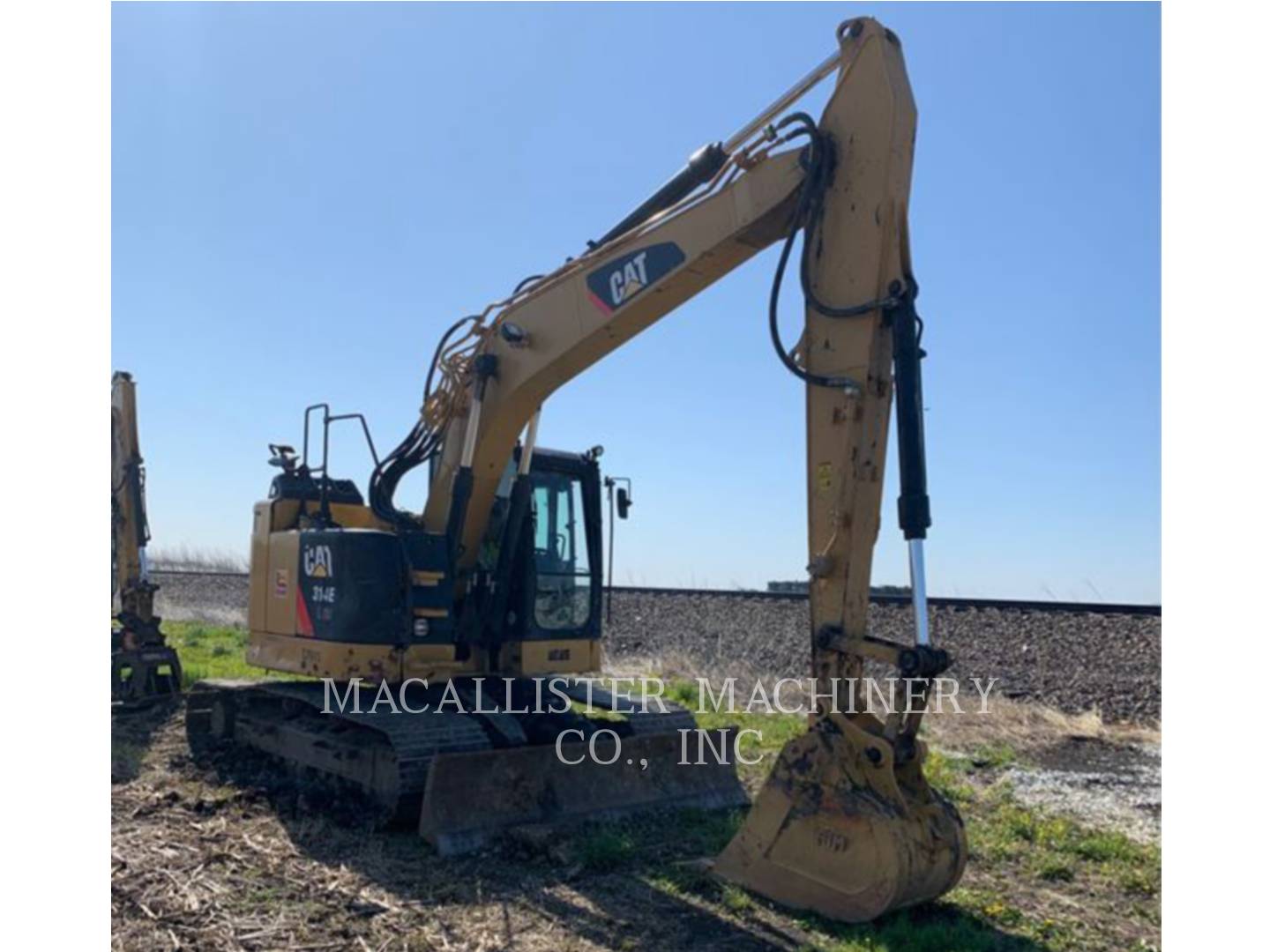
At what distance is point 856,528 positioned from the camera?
598cm

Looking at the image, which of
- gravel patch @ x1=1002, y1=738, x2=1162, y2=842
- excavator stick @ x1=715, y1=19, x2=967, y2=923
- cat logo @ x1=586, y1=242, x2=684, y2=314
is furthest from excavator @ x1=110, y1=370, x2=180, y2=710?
gravel patch @ x1=1002, y1=738, x2=1162, y2=842

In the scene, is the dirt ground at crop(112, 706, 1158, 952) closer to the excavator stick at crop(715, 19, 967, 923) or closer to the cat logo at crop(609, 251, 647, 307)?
the excavator stick at crop(715, 19, 967, 923)

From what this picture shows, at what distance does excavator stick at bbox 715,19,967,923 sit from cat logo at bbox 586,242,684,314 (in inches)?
34.0

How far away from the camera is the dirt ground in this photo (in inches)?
213

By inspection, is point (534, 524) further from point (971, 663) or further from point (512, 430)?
point (971, 663)

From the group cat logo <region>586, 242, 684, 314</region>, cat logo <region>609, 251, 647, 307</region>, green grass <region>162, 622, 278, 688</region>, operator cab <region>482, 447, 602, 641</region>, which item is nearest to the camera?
cat logo <region>586, 242, 684, 314</region>

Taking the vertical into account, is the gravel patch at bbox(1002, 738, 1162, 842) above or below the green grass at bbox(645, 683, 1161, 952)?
below

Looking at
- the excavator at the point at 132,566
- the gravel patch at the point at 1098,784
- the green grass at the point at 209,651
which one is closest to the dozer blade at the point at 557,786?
the gravel patch at the point at 1098,784

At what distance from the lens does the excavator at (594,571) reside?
5688mm

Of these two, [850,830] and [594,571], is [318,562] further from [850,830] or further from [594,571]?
[850,830]

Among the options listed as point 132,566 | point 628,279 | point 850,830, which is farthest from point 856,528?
point 132,566

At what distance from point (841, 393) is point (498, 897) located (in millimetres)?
3274

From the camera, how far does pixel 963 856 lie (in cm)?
560

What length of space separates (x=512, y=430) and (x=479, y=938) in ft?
12.3
